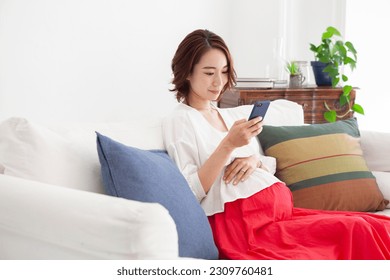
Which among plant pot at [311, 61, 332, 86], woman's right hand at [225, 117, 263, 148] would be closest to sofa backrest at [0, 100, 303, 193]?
woman's right hand at [225, 117, 263, 148]

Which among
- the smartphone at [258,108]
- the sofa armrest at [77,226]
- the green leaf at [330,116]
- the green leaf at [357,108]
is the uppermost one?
the smartphone at [258,108]

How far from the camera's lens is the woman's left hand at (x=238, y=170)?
2.24 meters

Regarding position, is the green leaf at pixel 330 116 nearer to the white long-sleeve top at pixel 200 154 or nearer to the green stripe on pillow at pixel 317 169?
the green stripe on pillow at pixel 317 169

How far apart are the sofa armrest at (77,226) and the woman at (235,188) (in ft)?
2.20

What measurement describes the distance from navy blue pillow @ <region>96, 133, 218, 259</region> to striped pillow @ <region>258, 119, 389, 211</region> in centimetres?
79

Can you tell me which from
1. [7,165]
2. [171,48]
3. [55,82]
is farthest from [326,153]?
[171,48]

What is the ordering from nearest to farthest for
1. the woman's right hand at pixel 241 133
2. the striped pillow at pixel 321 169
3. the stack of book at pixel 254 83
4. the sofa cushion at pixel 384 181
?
the woman's right hand at pixel 241 133 < the striped pillow at pixel 321 169 < the sofa cushion at pixel 384 181 < the stack of book at pixel 254 83

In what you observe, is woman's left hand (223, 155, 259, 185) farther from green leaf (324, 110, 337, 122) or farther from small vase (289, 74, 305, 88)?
small vase (289, 74, 305, 88)

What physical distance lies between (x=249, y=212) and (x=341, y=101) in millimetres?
2599

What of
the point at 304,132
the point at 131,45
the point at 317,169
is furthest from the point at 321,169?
the point at 131,45

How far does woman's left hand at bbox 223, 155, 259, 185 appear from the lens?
224 cm

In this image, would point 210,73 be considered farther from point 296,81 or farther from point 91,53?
point 91,53

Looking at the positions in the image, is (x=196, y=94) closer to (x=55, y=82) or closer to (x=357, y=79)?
(x=55, y=82)

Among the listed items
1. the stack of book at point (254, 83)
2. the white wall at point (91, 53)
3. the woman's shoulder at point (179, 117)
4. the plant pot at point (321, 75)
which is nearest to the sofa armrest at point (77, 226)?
the woman's shoulder at point (179, 117)
